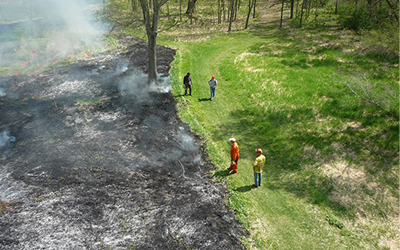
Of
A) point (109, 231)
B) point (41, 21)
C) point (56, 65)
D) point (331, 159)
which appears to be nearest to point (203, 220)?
point (109, 231)

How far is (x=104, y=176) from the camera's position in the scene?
10750mm

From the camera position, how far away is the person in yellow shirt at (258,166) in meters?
10.1

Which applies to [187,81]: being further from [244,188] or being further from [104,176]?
[244,188]

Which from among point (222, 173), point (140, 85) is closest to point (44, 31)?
point (140, 85)

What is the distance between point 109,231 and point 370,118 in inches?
551

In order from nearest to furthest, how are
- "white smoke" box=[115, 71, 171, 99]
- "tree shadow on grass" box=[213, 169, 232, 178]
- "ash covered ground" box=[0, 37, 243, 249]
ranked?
1. "ash covered ground" box=[0, 37, 243, 249]
2. "tree shadow on grass" box=[213, 169, 232, 178]
3. "white smoke" box=[115, 71, 171, 99]

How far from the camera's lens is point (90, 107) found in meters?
16.2

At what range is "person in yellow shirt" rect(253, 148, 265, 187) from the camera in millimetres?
10133

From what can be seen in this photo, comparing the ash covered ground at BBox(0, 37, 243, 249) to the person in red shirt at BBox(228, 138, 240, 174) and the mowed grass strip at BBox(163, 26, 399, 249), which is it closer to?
the person in red shirt at BBox(228, 138, 240, 174)

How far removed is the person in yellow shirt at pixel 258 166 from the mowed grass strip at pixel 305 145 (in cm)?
37

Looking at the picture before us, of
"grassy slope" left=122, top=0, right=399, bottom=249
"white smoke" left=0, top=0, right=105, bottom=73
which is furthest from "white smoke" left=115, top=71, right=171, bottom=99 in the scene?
"white smoke" left=0, top=0, right=105, bottom=73

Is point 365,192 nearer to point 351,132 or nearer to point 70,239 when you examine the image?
point 351,132

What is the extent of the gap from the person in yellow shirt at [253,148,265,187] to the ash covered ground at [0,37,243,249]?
5.08 ft

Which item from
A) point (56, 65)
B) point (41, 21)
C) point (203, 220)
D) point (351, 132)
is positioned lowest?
point (203, 220)
